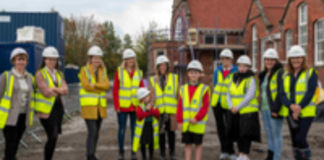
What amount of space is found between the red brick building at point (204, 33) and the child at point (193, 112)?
2091 centimetres

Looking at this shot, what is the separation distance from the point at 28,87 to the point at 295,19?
671 inches

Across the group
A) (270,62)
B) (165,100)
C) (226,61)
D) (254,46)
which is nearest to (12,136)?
(165,100)

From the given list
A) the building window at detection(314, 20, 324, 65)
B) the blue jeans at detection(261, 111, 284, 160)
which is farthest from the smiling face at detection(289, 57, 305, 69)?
the building window at detection(314, 20, 324, 65)

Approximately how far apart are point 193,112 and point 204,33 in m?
25.8

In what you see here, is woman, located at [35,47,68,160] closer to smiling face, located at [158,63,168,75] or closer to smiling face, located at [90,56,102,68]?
smiling face, located at [90,56,102,68]

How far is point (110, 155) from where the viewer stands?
7246mm

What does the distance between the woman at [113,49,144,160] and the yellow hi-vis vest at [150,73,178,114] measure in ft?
1.35

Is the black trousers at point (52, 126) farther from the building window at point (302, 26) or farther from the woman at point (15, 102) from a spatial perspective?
the building window at point (302, 26)

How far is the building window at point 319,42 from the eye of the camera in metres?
16.5

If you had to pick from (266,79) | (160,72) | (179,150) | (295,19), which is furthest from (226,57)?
(295,19)

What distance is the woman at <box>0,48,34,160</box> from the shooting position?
5.27m

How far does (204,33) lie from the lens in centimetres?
3098

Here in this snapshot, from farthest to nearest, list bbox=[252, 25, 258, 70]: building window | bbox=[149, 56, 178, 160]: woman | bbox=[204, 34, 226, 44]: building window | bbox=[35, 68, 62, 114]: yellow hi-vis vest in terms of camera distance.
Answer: bbox=[204, 34, 226, 44]: building window < bbox=[252, 25, 258, 70]: building window < bbox=[149, 56, 178, 160]: woman < bbox=[35, 68, 62, 114]: yellow hi-vis vest

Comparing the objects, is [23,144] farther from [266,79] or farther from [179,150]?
[266,79]
